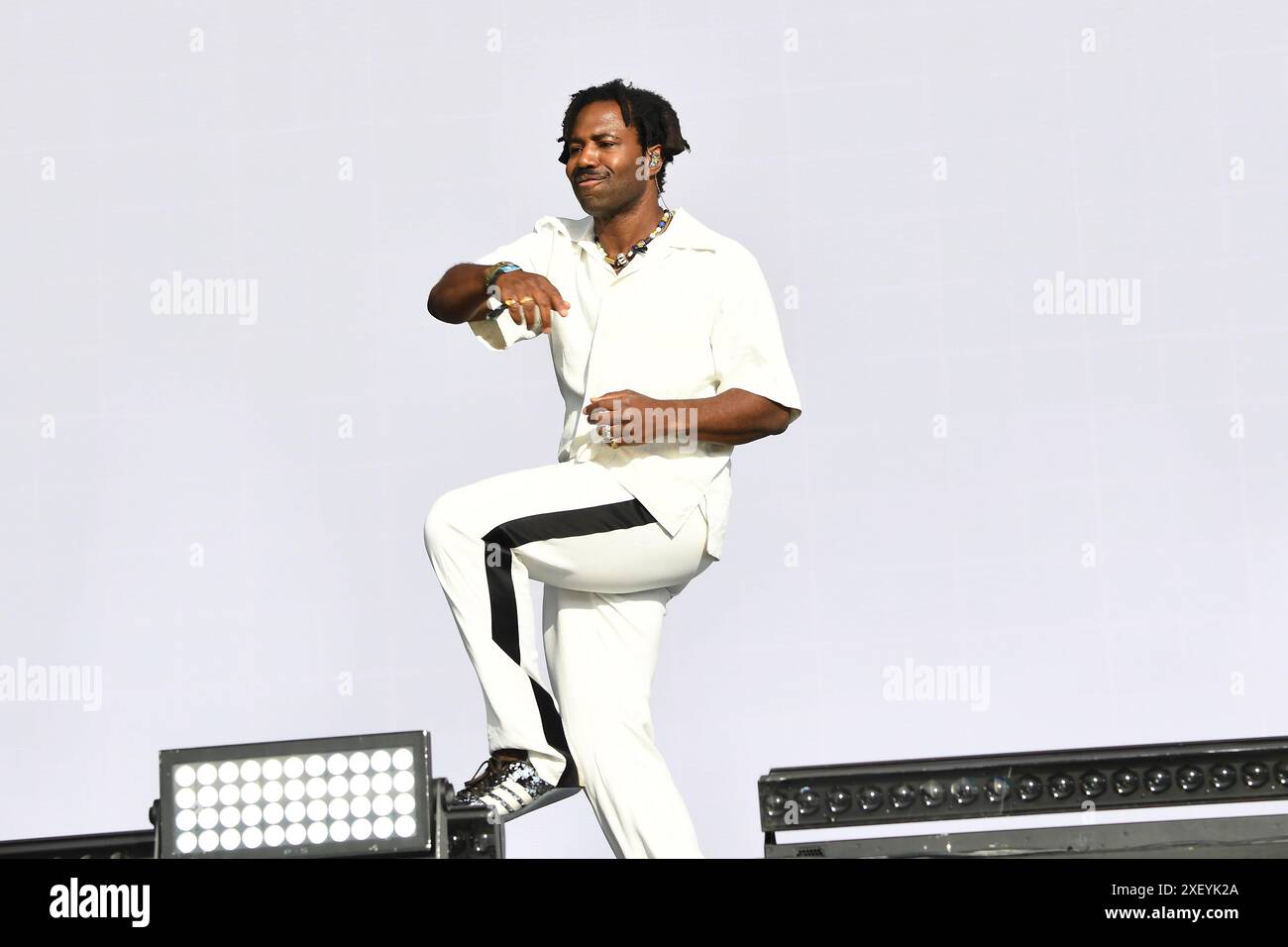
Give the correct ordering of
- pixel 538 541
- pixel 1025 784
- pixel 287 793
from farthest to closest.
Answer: pixel 538 541
pixel 1025 784
pixel 287 793

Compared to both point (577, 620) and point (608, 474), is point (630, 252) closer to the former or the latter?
point (608, 474)

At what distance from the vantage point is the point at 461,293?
117 inches

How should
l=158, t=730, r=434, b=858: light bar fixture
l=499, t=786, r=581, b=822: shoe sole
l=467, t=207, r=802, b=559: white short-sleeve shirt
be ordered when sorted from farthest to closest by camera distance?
1. l=467, t=207, r=802, b=559: white short-sleeve shirt
2. l=499, t=786, r=581, b=822: shoe sole
3. l=158, t=730, r=434, b=858: light bar fixture

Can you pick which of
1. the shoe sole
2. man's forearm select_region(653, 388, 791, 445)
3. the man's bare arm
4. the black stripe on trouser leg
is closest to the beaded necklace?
the man's bare arm

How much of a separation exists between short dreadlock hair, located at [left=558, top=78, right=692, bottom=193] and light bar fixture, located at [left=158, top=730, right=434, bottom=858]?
117 cm

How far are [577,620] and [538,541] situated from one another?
189 mm

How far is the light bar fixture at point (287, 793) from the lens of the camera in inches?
96.8

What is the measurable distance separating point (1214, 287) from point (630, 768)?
2.81 m

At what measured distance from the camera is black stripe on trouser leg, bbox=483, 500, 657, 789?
113 inches

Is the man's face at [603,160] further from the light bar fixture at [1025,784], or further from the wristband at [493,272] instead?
the light bar fixture at [1025,784]

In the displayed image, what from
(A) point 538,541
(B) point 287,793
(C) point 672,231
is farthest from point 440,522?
(C) point 672,231

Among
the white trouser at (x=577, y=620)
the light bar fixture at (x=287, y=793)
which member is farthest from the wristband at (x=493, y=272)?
the light bar fixture at (x=287, y=793)

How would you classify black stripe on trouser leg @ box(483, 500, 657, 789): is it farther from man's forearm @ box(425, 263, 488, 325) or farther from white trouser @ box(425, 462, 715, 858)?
man's forearm @ box(425, 263, 488, 325)
